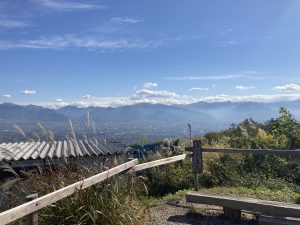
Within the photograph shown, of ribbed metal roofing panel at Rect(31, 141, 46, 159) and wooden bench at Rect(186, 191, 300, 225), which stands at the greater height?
ribbed metal roofing panel at Rect(31, 141, 46, 159)

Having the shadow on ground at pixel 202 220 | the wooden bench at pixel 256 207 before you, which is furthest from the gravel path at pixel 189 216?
the wooden bench at pixel 256 207

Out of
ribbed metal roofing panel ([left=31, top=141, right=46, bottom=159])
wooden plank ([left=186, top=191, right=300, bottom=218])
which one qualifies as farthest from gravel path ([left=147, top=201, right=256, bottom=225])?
ribbed metal roofing panel ([left=31, top=141, right=46, bottom=159])

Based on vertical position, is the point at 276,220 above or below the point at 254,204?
below

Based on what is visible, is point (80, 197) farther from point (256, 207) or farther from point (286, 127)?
point (286, 127)

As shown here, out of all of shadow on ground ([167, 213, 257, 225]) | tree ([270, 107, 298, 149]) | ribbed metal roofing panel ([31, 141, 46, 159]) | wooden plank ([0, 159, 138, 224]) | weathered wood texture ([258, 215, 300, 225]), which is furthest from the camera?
tree ([270, 107, 298, 149])

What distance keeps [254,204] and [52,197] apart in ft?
10.5

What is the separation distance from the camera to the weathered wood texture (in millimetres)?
5862

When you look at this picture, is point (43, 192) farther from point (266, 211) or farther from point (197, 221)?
point (266, 211)

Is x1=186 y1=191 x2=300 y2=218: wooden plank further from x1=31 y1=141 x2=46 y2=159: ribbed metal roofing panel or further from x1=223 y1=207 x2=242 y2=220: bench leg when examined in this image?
x1=31 y1=141 x2=46 y2=159: ribbed metal roofing panel

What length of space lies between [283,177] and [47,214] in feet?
22.5

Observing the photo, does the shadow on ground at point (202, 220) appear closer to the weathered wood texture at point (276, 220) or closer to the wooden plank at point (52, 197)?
the weathered wood texture at point (276, 220)

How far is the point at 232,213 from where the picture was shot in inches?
274

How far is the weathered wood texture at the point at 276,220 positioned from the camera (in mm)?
5862

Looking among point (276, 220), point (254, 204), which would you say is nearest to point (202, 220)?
point (254, 204)
